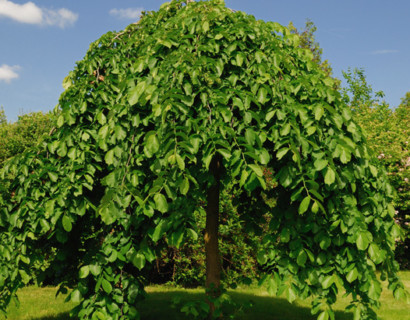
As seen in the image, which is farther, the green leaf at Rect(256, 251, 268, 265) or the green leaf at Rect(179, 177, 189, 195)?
the green leaf at Rect(256, 251, 268, 265)

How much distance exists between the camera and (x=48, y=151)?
12.1ft

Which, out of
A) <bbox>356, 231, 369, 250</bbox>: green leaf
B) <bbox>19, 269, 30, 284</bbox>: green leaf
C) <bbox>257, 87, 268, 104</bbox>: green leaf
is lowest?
<bbox>19, 269, 30, 284</bbox>: green leaf

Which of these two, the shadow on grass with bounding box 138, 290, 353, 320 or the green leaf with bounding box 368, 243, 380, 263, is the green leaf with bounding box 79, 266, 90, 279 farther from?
the shadow on grass with bounding box 138, 290, 353, 320

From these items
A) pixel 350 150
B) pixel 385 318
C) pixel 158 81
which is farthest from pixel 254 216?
pixel 385 318

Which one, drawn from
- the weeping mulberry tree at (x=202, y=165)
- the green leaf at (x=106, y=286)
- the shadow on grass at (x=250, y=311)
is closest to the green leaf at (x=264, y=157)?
the weeping mulberry tree at (x=202, y=165)

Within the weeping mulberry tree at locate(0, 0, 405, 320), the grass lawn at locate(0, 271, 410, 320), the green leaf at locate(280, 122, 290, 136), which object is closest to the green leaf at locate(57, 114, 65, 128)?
the weeping mulberry tree at locate(0, 0, 405, 320)

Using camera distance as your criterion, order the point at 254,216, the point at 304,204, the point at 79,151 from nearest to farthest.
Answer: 1. the point at 304,204
2. the point at 79,151
3. the point at 254,216

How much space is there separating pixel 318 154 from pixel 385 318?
14.6ft

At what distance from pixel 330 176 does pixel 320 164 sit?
0.39 feet

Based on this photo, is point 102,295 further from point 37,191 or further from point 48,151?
point 48,151

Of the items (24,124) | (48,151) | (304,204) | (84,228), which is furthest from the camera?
(24,124)

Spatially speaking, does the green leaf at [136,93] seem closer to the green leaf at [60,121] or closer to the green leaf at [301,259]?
the green leaf at [60,121]

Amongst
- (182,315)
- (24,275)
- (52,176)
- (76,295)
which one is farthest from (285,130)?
(182,315)

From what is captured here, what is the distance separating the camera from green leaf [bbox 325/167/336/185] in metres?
2.87
